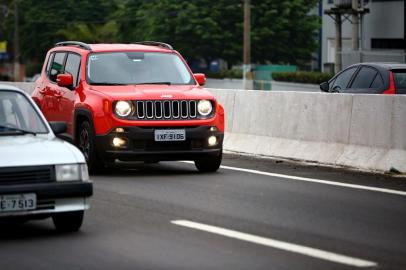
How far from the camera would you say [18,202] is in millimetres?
10031

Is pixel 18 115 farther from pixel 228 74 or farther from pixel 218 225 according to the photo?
pixel 228 74

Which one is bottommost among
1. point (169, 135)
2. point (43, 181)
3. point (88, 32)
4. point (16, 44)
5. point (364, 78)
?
point (16, 44)

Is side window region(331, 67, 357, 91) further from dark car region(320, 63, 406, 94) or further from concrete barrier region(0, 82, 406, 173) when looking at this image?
concrete barrier region(0, 82, 406, 173)

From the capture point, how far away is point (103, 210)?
12.3 metres

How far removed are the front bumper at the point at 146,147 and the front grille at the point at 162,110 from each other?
0.54ft

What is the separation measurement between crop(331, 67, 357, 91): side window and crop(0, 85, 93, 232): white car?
11371 millimetres

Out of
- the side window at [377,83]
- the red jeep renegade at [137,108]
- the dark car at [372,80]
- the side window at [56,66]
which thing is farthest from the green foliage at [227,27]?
the red jeep renegade at [137,108]

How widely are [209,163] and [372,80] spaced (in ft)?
17.3

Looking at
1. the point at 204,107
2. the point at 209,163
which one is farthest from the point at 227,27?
the point at 204,107

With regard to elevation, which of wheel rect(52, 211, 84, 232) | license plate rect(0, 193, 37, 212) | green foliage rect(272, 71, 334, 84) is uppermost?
license plate rect(0, 193, 37, 212)

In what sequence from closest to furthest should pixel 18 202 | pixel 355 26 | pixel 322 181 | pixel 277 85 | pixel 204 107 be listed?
pixel 18 202 < pixel 322 181 < pixel 204 107 < pixel 355 26 < pixel 277 85

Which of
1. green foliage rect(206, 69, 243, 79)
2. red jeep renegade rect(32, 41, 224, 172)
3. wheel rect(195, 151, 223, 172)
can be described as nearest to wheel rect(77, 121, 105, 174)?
red jeep renegade rect(32, 41, 224, 172)

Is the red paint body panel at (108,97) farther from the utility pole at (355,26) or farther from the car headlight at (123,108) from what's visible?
the utility pole at (355,26)

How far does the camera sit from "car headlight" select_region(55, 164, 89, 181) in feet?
33.5
